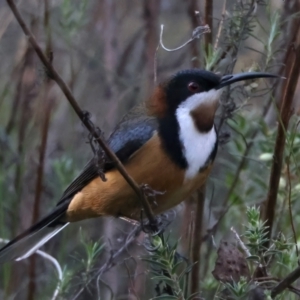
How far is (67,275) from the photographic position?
2977 mm

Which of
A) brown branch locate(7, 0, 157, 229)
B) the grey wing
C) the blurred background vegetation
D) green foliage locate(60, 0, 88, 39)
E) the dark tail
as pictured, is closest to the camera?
brown branch locate(7, 0, 157, 229)

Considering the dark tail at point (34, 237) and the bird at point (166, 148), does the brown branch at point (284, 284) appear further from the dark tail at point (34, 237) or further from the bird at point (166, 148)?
the dark tail at point (34, 237)

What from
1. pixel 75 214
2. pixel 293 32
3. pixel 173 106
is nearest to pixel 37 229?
pixel 75 214

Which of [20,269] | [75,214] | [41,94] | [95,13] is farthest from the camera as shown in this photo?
[95,13]

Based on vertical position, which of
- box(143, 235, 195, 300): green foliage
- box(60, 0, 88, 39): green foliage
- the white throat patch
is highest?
box(60, 0, 88, 39): green foliage

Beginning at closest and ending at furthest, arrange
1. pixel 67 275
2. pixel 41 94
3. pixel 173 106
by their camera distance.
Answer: pixel 67 275, pixel 173 106, pixel 41 94

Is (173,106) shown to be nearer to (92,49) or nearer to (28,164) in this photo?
(28,164)

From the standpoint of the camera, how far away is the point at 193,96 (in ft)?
10.3

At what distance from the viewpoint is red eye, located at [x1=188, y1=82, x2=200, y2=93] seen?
10.2 ft

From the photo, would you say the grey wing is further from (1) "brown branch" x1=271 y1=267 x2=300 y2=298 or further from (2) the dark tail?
(1) "brown branch" x1=271 y1=267 x2=300 y2=298

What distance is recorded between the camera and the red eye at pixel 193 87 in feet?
10.2

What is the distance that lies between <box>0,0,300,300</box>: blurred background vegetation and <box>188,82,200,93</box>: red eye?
0.11 meters

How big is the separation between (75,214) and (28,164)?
3.08 feet

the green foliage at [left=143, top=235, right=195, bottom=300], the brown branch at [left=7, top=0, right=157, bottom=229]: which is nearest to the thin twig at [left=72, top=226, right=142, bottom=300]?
the brown branch at [left=7, top=0, right=157, bottom=229]
